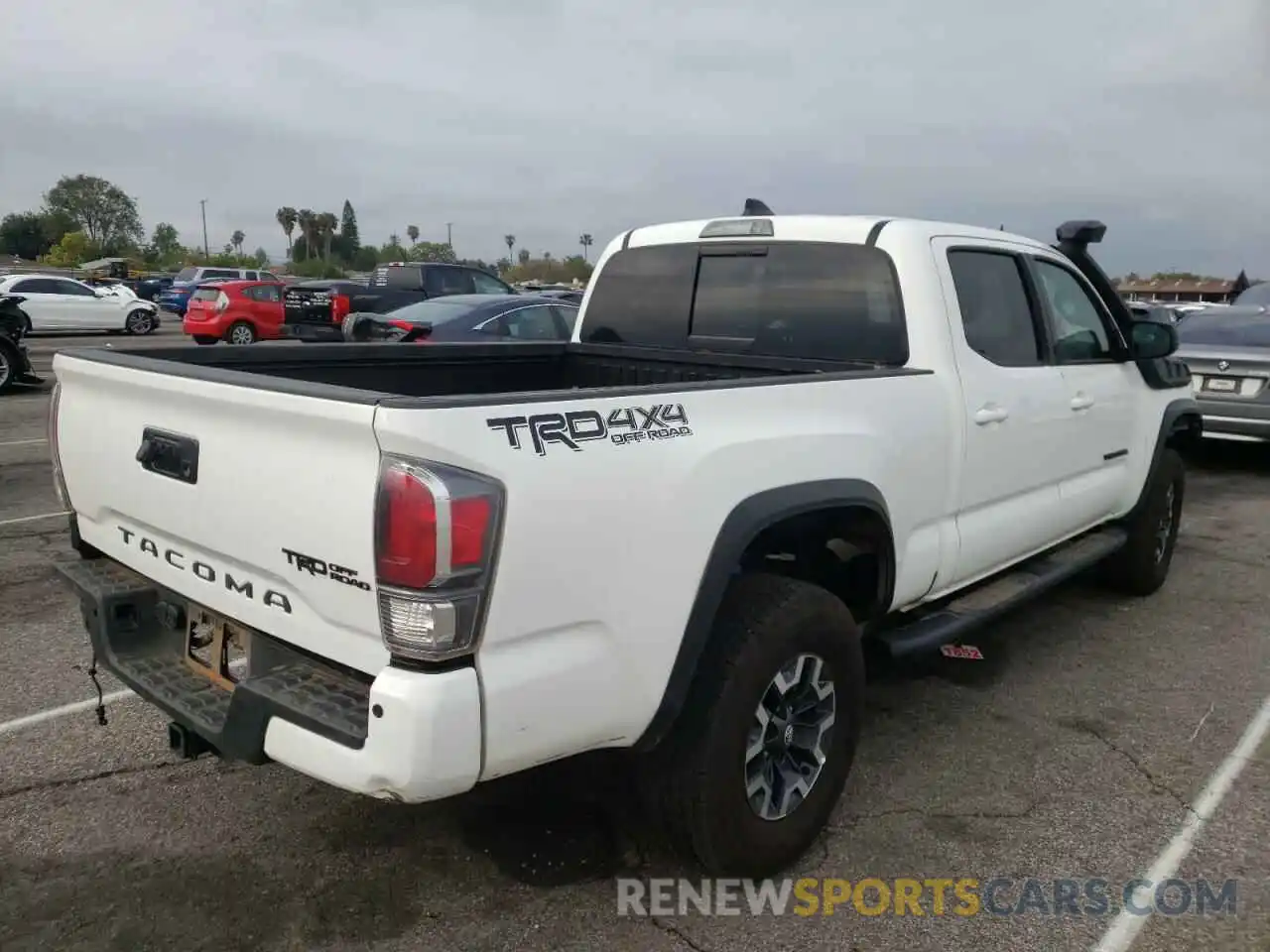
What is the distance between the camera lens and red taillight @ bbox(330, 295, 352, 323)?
19.7m

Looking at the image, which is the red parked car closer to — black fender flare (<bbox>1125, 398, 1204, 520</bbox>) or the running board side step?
black fender flare (<bbox>1125, 398, 1204, 520</bbox>)

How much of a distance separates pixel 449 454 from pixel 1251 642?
4624 mm

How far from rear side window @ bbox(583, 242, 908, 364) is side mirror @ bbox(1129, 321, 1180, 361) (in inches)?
74.1

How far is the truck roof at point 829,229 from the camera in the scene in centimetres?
380

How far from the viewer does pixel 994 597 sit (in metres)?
3.99

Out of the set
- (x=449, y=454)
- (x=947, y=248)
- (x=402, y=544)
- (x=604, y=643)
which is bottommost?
(x=604, y=643)

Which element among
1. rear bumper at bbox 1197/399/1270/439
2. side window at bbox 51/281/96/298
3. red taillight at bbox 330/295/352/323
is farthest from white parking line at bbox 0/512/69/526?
side window at bbox 51/281/96/298

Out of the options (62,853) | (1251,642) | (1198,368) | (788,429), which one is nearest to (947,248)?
(788,429)

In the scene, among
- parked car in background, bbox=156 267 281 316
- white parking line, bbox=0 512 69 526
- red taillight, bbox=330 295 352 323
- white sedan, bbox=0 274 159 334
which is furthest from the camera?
parked car in background, bbox=156 267 281 316

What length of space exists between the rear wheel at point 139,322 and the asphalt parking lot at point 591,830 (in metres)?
23.2

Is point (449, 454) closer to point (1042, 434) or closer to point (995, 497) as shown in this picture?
point (995, 497)

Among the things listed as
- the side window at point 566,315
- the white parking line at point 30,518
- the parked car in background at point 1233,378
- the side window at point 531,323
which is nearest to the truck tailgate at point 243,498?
the white parking line at point 30,518

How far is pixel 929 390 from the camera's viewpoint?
345 cm

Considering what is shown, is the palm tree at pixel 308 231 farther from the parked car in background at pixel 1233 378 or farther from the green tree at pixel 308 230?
the parked car in background at pixel 1233 378
